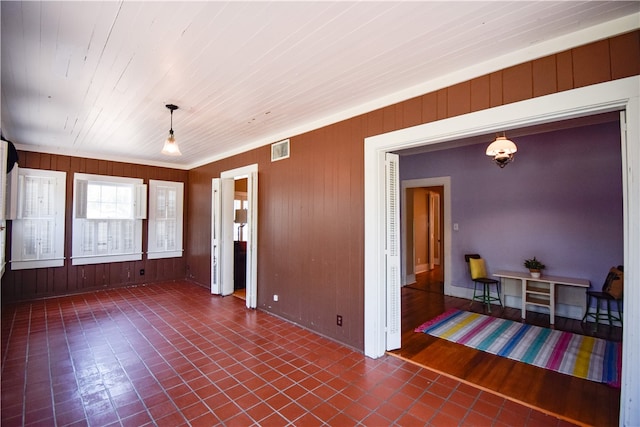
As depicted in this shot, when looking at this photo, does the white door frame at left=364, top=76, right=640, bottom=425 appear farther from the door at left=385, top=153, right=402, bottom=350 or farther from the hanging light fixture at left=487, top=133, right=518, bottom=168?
the hanging light fixture at left=487, top=133, right=518, bottom=168

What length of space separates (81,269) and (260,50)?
5.75 m

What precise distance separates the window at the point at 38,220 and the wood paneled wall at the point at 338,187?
3.30 m

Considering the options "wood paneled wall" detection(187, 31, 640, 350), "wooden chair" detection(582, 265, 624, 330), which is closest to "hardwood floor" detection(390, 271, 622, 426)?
"wooden chair" detection(582, 265, 624, 330)

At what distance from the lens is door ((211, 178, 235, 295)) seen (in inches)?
210

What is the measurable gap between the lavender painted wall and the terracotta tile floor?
3107mm

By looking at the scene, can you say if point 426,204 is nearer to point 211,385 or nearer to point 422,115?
point 422,115

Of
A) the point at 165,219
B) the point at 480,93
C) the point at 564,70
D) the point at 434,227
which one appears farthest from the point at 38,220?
the point at 434,227

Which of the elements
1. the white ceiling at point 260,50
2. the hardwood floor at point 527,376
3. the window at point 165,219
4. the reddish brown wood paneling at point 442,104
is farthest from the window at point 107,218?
the reddish brown wood paneling at point 442,104

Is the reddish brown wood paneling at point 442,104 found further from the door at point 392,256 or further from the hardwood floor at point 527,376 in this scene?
the hardwood floor at point 527,376

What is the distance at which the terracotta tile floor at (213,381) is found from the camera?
2.08 metres

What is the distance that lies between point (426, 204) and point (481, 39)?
6826 mm

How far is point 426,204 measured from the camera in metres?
8.41

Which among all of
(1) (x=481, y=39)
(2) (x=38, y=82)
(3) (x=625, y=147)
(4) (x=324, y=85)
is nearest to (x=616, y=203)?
(3) (x=625, y=147)

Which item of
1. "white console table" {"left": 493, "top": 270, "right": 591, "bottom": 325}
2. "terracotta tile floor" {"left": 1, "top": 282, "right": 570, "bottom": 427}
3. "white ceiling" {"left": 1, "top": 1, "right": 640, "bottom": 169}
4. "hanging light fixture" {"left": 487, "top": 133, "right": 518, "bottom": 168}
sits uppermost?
"white ceiling" {"left": 1, "top": 1, "right": 640, "bottom": 169}
